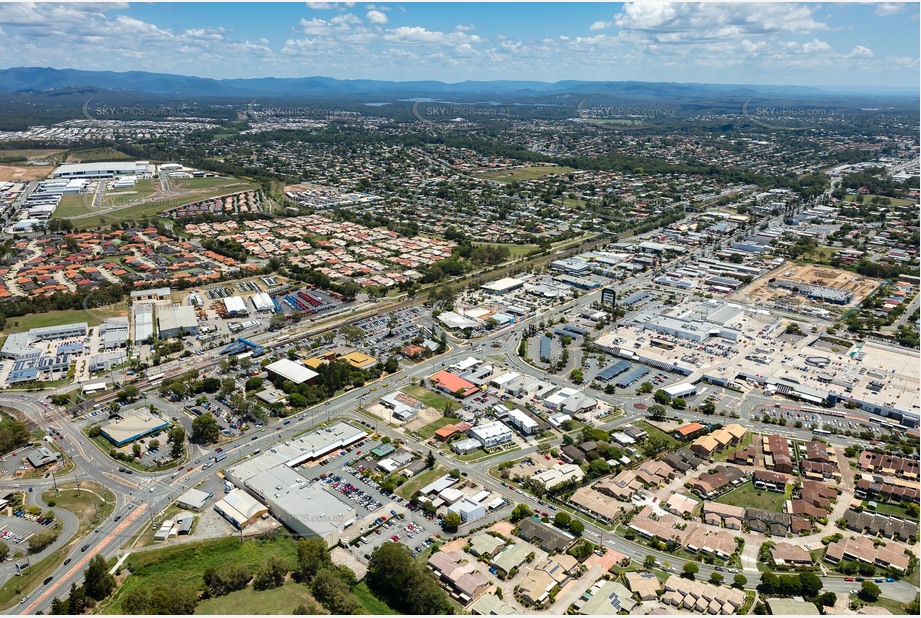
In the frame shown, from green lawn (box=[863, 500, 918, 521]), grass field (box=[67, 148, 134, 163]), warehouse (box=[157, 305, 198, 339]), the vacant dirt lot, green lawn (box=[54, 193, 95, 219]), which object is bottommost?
green lawn (box=[863, 500, 918, 521])

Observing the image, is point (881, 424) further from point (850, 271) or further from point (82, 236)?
point (82, 236)

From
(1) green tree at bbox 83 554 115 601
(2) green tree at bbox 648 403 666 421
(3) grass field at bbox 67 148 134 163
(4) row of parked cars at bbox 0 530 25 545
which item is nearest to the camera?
(1) green tree at bbox 83 554 115 601

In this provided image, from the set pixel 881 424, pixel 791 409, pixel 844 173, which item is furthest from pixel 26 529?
pixel 844 173

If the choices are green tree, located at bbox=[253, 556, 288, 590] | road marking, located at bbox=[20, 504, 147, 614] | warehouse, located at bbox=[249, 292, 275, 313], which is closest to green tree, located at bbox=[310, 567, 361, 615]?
green tree, located at bbox=[253, 556, 288, 590]

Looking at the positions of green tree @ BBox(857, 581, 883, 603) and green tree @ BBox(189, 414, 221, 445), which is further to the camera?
green tree @ BBox(189, 414, 221, 445)

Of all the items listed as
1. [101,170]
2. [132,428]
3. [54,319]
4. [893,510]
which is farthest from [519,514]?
[101,170]

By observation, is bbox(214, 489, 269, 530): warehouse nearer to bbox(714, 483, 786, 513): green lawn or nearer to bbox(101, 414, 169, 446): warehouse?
bbox(101, 414, 169, 446): warehouse

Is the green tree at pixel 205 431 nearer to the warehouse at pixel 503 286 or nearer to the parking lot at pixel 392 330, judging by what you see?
the parking lot at pixel 392 330

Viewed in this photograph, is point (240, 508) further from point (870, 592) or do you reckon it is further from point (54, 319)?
point (54, 319)
